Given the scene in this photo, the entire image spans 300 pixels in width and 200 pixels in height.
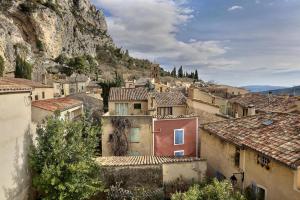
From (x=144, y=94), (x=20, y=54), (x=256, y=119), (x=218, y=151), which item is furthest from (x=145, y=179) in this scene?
(x=20, y=54)

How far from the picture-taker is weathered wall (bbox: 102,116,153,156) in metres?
26.2

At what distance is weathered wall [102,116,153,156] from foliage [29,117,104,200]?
11.0 meters

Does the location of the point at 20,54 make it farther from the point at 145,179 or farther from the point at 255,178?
the point at 255,178

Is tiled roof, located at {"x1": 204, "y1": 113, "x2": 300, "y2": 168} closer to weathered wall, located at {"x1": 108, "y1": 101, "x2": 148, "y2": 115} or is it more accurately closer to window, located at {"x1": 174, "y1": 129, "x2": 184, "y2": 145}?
window, located at {"x1": 174, "y1": 129, "x2": 184, "y2": 145}

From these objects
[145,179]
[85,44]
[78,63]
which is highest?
[85,44]

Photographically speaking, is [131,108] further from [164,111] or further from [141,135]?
[164,111]

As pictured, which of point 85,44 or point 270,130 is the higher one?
point 85,44

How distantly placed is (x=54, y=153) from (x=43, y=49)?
273ft

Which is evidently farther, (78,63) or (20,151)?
(78,63)

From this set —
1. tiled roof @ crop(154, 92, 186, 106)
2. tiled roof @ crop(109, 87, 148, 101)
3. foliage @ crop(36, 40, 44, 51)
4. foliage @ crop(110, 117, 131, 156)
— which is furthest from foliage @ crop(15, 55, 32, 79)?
foliage @ crop(110, 117, 131, 156)

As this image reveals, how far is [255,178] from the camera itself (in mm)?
14188

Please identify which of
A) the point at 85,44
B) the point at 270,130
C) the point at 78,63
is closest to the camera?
the point at 270,130

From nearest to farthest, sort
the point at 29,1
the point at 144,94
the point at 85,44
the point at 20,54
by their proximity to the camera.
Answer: the point at 144,94, the point at 20,54, the point at 29,1, the point at 85,44

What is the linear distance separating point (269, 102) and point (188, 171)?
56.6 feet
